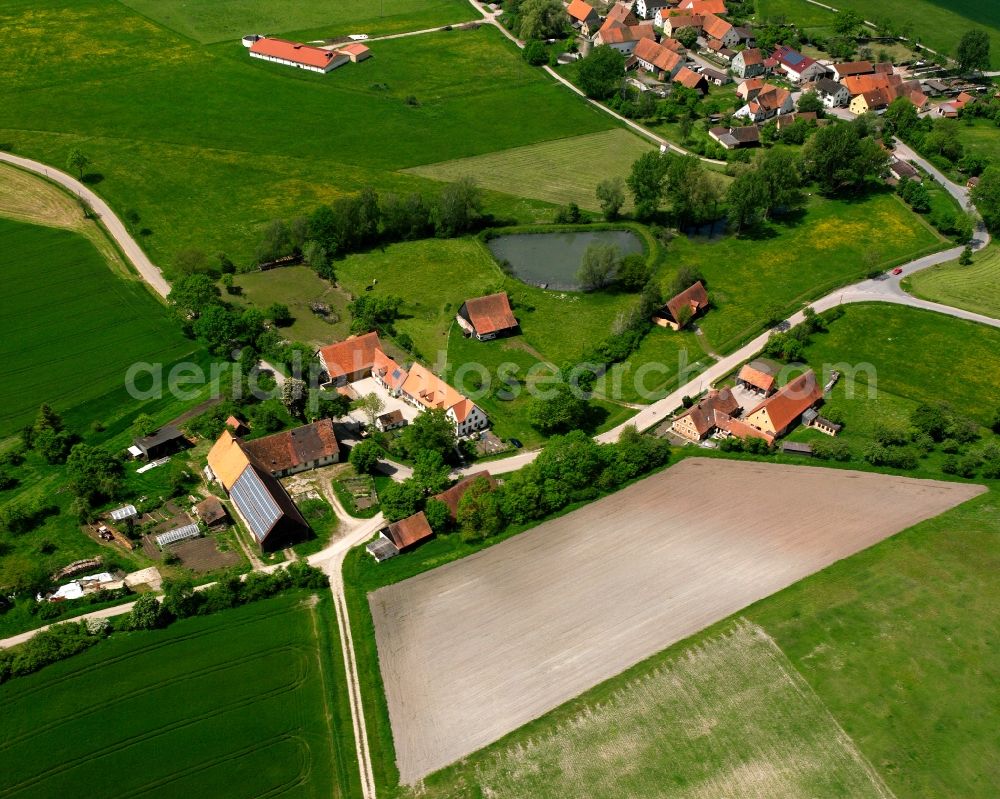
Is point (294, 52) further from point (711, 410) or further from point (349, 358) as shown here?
point (711, 410)

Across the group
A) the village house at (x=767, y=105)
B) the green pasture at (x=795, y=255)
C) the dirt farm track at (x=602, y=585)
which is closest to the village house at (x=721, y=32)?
the village house at (x=767, y=105)

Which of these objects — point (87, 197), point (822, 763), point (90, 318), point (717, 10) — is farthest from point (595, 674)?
point (717, 10)

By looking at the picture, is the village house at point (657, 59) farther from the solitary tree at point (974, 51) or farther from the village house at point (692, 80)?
the solitary tree at point (974, 51)

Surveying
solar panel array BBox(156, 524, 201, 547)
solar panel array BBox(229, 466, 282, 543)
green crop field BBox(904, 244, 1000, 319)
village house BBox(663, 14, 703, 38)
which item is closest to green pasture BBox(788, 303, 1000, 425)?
green crop field BBox(904, 244, 1000, 319)

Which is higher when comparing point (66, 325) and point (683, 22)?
point (683, 22)

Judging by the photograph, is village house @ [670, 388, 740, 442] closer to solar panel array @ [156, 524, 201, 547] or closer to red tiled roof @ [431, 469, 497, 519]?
red tiled roof @ [431, 469, 497, 519]

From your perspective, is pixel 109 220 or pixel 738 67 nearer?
pixel 109 220

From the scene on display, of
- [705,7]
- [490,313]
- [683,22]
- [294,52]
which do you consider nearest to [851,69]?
[683,22]
